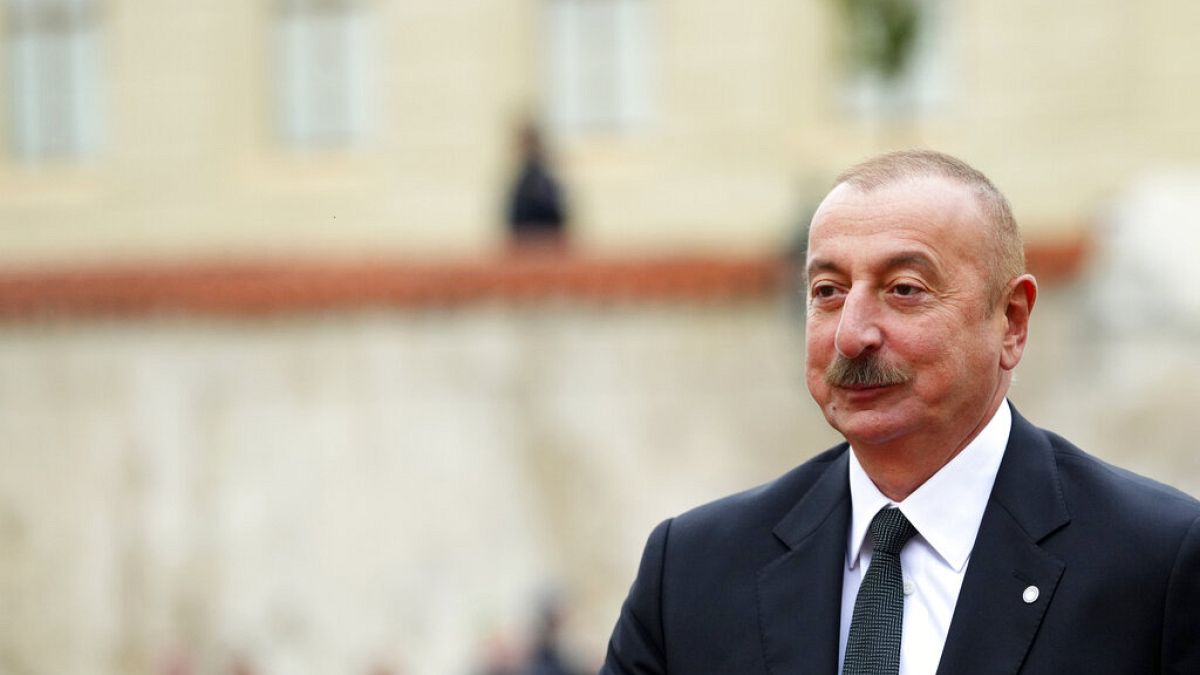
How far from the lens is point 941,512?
2.72 metres

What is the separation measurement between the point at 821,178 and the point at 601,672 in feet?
61.8

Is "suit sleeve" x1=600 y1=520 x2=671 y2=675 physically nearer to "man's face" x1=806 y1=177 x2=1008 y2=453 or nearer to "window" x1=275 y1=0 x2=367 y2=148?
"man's face" x1=806 y1=177 x2=1008 y2=453

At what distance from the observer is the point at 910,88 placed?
907 inches

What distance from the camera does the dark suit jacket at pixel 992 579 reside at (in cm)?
256

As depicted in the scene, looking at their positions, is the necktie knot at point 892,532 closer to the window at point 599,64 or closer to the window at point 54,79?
the window at point 599,64

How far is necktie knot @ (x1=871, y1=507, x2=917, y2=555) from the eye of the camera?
272 cm

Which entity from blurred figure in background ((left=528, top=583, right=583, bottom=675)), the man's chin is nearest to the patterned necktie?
the man's chin

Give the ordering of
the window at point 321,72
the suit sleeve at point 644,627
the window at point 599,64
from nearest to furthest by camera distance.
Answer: the suit sleeve at point 644,627, the window at point 599,64, the window at point 321,72

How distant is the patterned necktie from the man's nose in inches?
8.9

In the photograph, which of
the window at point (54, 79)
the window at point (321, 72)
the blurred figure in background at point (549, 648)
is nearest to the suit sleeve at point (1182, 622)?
the blurred figure in background at point (549, 648)

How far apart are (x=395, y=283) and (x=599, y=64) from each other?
27.6ft

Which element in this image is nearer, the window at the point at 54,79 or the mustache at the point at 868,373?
the mustache at the point at 868,373

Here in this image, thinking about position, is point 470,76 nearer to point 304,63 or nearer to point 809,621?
point 304,63

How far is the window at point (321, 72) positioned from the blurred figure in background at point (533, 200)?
8.28 metres
